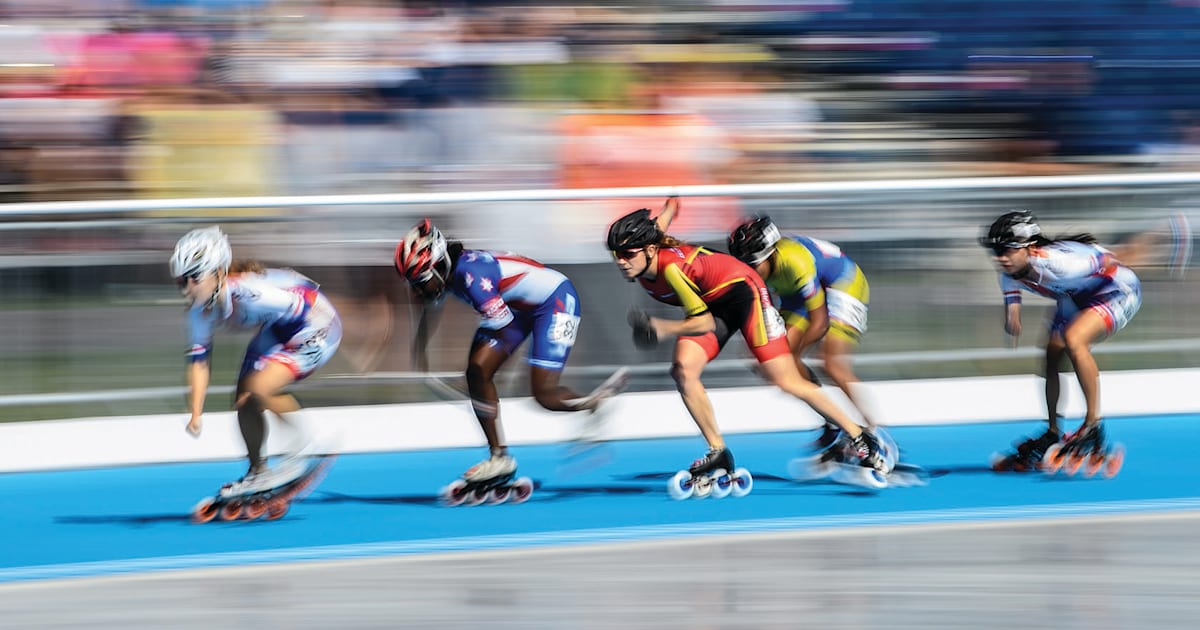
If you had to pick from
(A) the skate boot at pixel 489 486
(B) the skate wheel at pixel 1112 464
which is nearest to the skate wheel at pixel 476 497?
(A) the skate boot at pixel 489 486

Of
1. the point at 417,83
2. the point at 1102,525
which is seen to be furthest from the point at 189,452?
the point at 1102,525

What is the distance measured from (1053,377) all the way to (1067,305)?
13.4 inches

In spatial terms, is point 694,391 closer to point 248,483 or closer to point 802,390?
point 802,390

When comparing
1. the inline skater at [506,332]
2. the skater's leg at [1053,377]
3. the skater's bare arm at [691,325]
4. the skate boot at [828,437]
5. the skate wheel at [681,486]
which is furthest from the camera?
the skate boot at [828,437]

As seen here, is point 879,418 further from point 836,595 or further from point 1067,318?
point 836,595

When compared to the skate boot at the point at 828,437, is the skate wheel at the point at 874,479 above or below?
above

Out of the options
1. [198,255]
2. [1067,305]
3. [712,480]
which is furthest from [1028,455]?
[198,255]

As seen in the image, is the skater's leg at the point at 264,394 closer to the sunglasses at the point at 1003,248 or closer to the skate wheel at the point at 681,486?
the skate wheel at the point at 681,486

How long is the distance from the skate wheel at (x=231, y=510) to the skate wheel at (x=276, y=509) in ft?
0.41

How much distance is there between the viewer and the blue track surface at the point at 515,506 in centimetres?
588

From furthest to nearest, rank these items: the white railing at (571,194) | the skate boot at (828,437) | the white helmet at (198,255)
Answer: the skate boot at (828,437)
the white railing at (571,194)
the white helmet at (198,255)

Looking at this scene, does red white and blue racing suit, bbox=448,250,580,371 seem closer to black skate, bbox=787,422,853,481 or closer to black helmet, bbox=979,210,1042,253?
black skate, bbox=787,422,853,481

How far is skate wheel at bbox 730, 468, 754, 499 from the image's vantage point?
6.56 metres

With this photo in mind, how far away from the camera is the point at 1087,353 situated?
267 inches
